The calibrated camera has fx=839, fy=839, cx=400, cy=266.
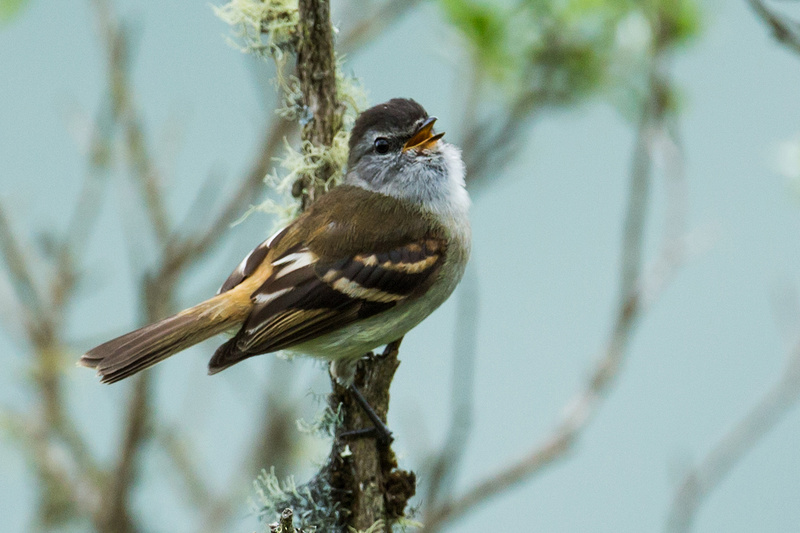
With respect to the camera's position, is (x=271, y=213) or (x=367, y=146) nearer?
(x=367, y=146)

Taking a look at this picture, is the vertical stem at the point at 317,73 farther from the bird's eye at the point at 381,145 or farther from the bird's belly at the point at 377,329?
the bird's belly at the point at 377,329

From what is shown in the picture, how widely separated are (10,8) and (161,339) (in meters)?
1.94

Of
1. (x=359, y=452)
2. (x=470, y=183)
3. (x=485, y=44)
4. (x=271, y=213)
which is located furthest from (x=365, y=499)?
(x=485, y=44)

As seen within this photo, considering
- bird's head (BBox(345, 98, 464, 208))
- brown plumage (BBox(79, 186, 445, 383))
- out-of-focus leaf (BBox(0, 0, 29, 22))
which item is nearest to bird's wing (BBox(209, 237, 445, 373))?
brown plumage (BBox(79, 186, 445, 383))

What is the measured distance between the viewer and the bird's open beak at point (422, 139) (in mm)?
3451

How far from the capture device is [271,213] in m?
3.64

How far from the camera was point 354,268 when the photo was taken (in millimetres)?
3154

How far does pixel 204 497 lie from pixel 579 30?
322cm

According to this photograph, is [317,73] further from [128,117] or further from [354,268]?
[128,117]

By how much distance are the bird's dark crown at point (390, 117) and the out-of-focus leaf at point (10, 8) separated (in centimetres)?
174

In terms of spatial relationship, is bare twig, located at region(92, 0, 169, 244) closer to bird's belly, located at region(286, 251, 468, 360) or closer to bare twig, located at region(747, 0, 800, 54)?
bird's belly, located at region(286, 251, 468, 360)

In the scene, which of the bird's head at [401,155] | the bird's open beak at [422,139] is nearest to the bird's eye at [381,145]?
the bird's head at [401,155]

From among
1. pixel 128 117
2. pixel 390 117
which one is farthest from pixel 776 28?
pixel 128 117

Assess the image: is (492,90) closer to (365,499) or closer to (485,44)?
(485,44)
